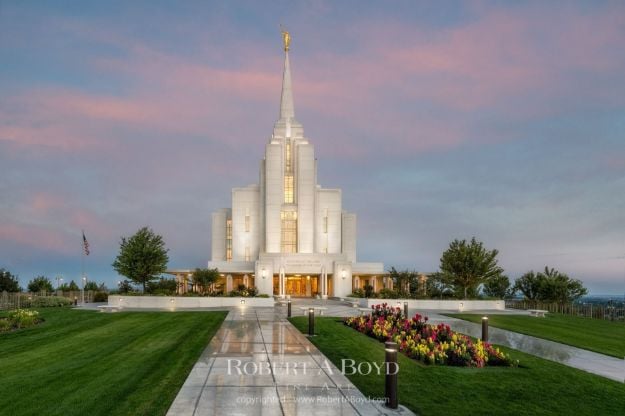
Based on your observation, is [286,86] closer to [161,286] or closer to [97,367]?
[161,286]

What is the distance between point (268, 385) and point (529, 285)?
1694 inches

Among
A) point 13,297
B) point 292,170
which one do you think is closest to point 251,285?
point 292,170

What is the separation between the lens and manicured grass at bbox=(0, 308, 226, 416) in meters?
7.50

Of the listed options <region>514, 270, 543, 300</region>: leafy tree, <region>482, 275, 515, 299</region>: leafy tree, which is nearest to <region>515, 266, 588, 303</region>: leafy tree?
<region>514, 270, 543, 300</region>: leafy tree

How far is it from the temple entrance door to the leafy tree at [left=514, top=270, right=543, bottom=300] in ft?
71.8

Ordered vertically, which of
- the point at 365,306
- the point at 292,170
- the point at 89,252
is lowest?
the point at 365,306

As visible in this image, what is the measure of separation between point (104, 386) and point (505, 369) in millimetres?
8836

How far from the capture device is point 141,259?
1383 inches

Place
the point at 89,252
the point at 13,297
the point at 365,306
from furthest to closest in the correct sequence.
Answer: the point at 89,252
the point at 365,306
the point at 13,297

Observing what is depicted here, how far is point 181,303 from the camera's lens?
108 feet

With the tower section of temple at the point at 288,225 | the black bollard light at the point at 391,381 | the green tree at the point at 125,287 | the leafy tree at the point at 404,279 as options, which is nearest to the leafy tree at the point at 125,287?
the green tree at the point at 125,287

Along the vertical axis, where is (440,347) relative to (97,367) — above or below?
above

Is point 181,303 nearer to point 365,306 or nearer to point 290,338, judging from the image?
point 365,306

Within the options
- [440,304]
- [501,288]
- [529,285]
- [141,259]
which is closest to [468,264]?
[440,304]
